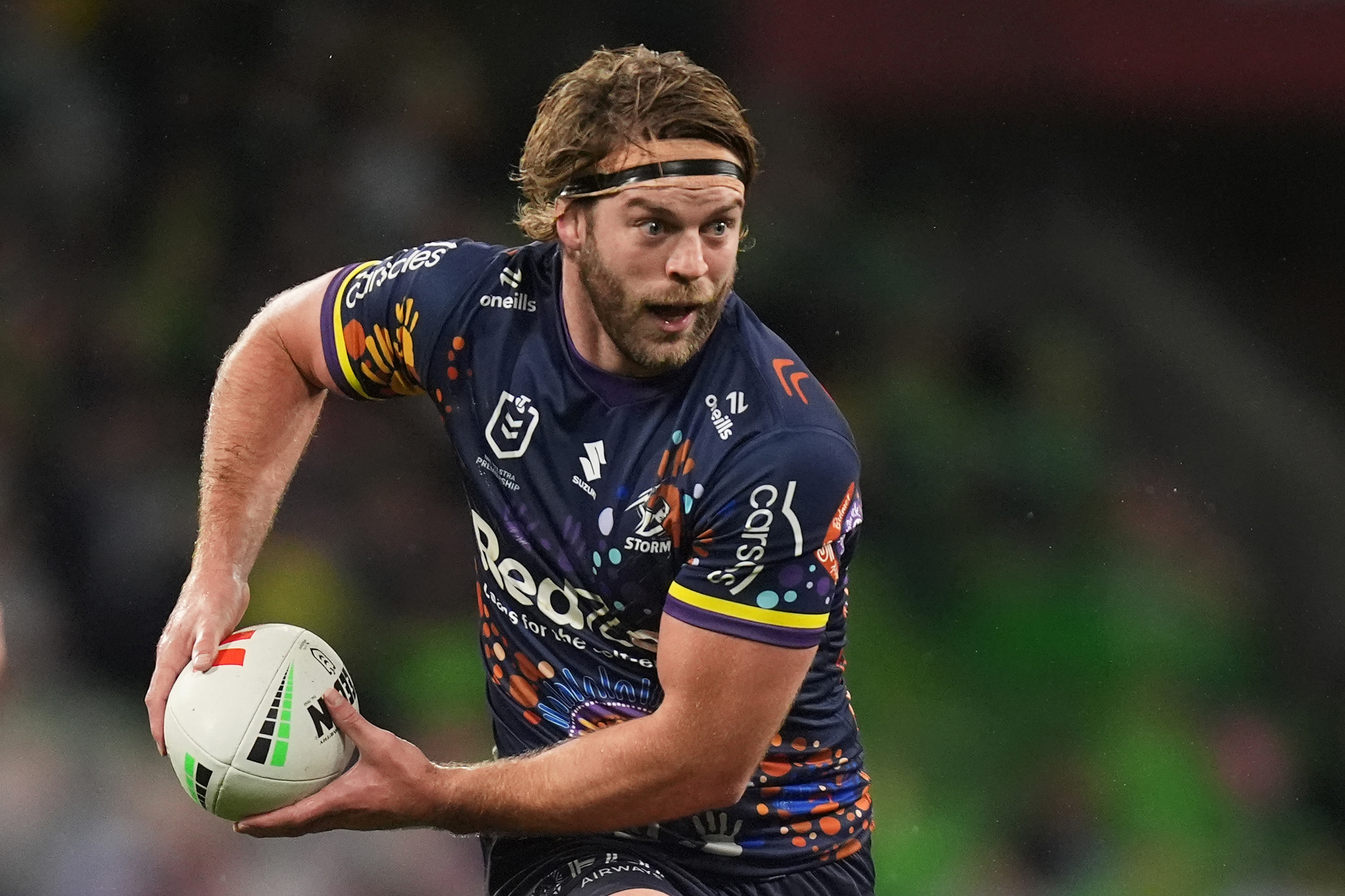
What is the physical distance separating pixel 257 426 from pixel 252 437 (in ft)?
0.07

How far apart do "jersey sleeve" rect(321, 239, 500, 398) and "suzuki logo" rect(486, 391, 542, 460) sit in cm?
17

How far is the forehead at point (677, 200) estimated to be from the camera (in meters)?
2.08

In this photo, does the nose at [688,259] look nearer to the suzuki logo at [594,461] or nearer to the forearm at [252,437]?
the suzuki logo at [594,461]

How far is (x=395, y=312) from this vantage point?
7.95ft

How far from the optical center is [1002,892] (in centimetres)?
429

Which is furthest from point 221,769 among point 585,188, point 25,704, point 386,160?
point 386,160

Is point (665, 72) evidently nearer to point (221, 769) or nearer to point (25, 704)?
point (221, 769)

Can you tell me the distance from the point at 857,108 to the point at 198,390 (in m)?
2.23

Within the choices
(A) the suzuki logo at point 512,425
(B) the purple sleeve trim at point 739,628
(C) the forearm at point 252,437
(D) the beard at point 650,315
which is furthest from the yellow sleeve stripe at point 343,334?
(B) the purple sleeve trim at point 739,628

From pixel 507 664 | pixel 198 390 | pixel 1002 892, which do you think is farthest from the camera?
pixel 198 390

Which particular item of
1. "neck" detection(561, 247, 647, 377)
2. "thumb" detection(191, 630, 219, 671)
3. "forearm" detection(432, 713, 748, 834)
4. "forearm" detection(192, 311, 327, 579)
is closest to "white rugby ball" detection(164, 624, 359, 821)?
"thumb" detection(191, 630, 219, 671)

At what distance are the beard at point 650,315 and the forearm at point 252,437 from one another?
2.32 ft

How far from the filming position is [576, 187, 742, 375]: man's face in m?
2.08

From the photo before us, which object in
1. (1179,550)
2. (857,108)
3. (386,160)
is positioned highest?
(857,108)
